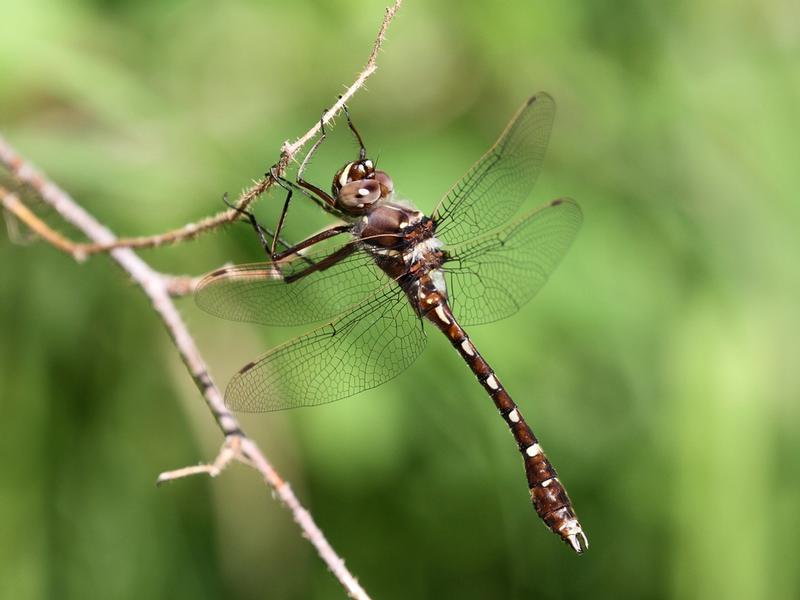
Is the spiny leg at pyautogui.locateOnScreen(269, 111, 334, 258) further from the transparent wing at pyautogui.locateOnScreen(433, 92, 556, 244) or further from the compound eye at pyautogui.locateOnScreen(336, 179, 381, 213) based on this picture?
the transparent wing at pyautogui.locateOnScreen(433, 92, 556, 244)

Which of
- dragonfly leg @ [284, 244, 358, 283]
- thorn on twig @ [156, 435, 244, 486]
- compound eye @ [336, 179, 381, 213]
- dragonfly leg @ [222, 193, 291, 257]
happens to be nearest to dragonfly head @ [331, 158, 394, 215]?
compound eye @ [336, 179, 381, 213]

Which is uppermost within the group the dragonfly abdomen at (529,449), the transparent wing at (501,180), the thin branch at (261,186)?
the transparent wing at (501,180)

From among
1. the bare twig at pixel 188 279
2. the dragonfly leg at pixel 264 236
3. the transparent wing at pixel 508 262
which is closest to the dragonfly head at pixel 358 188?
the dragonfly leg at pixel 264 236

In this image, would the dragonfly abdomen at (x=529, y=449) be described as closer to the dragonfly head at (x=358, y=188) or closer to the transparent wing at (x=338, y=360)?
the transparent wing at (x=338, y=360)

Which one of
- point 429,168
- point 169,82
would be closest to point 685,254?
point 429,168

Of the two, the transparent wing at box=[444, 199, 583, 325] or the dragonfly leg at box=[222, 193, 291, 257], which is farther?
the transparent wing at box=[444, 199, 583, 325]

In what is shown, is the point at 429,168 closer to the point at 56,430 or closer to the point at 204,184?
the point at 204,184

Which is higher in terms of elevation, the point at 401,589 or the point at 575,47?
the point at 575,47
